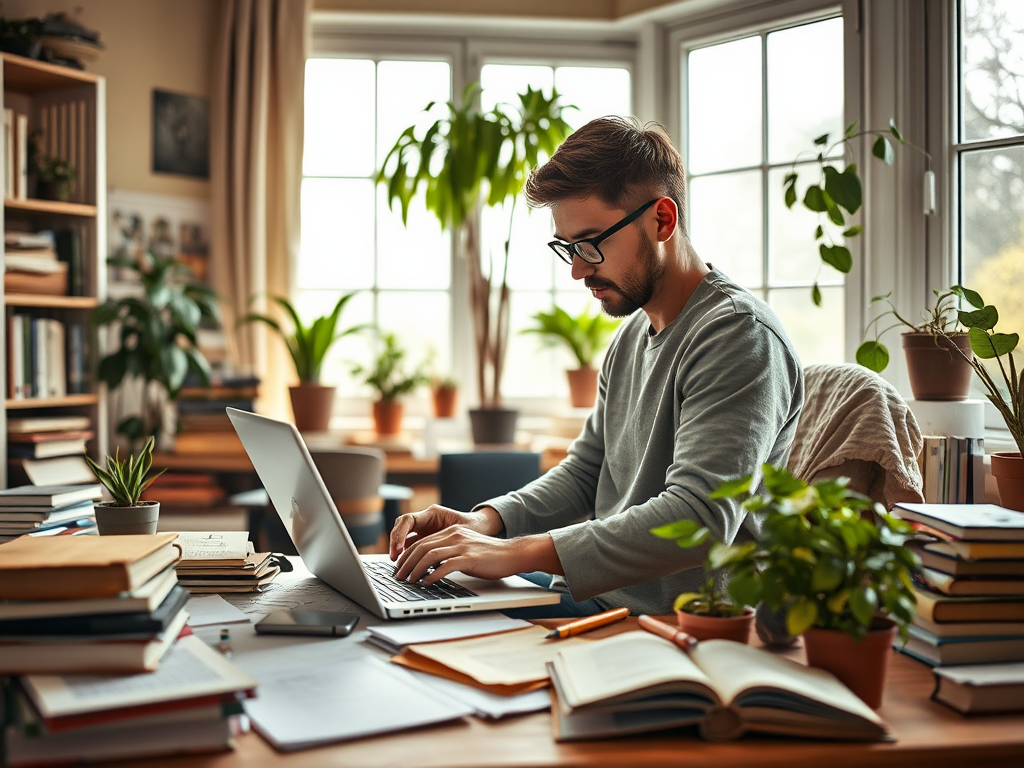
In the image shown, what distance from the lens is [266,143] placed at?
359 cm

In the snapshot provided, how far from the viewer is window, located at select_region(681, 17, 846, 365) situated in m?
3.05

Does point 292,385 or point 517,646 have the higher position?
point 292,385

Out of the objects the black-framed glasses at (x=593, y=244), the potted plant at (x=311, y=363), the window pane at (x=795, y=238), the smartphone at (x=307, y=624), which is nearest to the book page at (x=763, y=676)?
the smartphone at (x=307, y=624)

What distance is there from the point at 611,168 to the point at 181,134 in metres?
2.53

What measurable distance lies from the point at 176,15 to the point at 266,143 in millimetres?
601

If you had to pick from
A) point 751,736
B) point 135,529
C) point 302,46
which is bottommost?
point 751,736

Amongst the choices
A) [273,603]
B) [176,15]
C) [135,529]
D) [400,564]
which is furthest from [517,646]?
[176,15]

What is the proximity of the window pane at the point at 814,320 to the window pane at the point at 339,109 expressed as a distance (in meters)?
1.75

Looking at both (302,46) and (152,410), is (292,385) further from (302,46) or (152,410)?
(302,46)

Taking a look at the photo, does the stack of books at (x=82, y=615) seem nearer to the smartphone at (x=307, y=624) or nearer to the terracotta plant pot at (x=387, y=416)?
the smartphone at (x=307, y=624)

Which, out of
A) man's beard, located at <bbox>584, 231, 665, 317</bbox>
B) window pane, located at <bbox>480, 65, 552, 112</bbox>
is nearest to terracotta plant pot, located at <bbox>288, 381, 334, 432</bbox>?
window pane, located at <bbox>480, 65, 552, 112</bbox>

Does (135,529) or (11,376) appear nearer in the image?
(135,529)

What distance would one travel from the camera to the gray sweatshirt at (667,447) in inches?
53.0

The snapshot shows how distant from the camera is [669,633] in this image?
3.52ft
